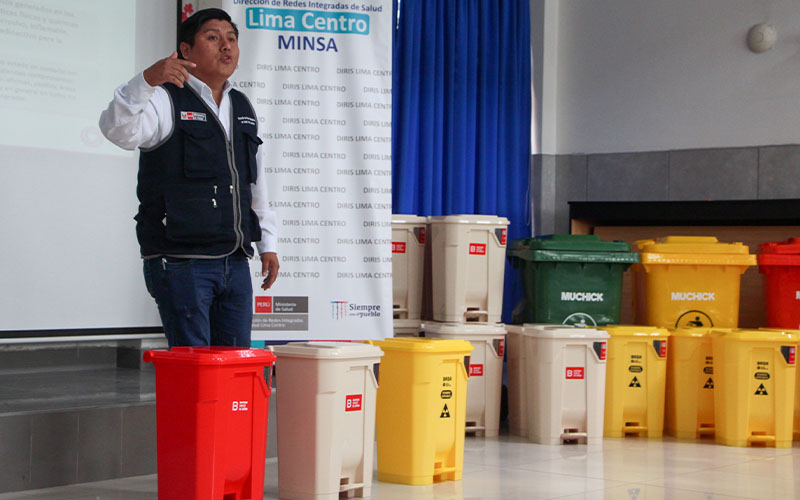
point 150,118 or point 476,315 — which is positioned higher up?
point 150,118

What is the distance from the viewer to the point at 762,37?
593 cm

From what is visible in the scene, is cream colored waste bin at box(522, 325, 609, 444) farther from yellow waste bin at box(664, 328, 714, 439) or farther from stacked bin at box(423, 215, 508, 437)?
yellow waste bin at box(664, 328, 714, 439)

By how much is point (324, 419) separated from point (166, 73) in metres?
1.23

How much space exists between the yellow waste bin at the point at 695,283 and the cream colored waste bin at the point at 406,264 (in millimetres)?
1240

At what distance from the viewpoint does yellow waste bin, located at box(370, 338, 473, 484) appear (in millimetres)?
3646

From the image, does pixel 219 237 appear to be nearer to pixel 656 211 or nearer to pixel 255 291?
pixel 255 291

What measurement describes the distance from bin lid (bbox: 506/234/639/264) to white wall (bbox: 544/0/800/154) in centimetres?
135

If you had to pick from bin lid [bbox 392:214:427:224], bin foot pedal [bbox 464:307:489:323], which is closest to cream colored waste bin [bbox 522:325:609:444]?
bin foot pedal [bbox 464:307:489:323]

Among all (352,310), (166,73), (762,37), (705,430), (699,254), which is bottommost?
(705,430)

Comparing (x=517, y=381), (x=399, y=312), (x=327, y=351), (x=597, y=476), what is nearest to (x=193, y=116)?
(x=327, y=351)

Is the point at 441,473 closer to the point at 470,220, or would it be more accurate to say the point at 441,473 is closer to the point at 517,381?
the point at 517,381

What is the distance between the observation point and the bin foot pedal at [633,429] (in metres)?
4.98

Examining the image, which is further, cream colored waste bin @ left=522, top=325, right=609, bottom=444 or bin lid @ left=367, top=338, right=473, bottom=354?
cream colored waste bin @ left=522, top=325, right=609, bottom=444

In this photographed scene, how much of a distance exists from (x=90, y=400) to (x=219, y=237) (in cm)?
110
